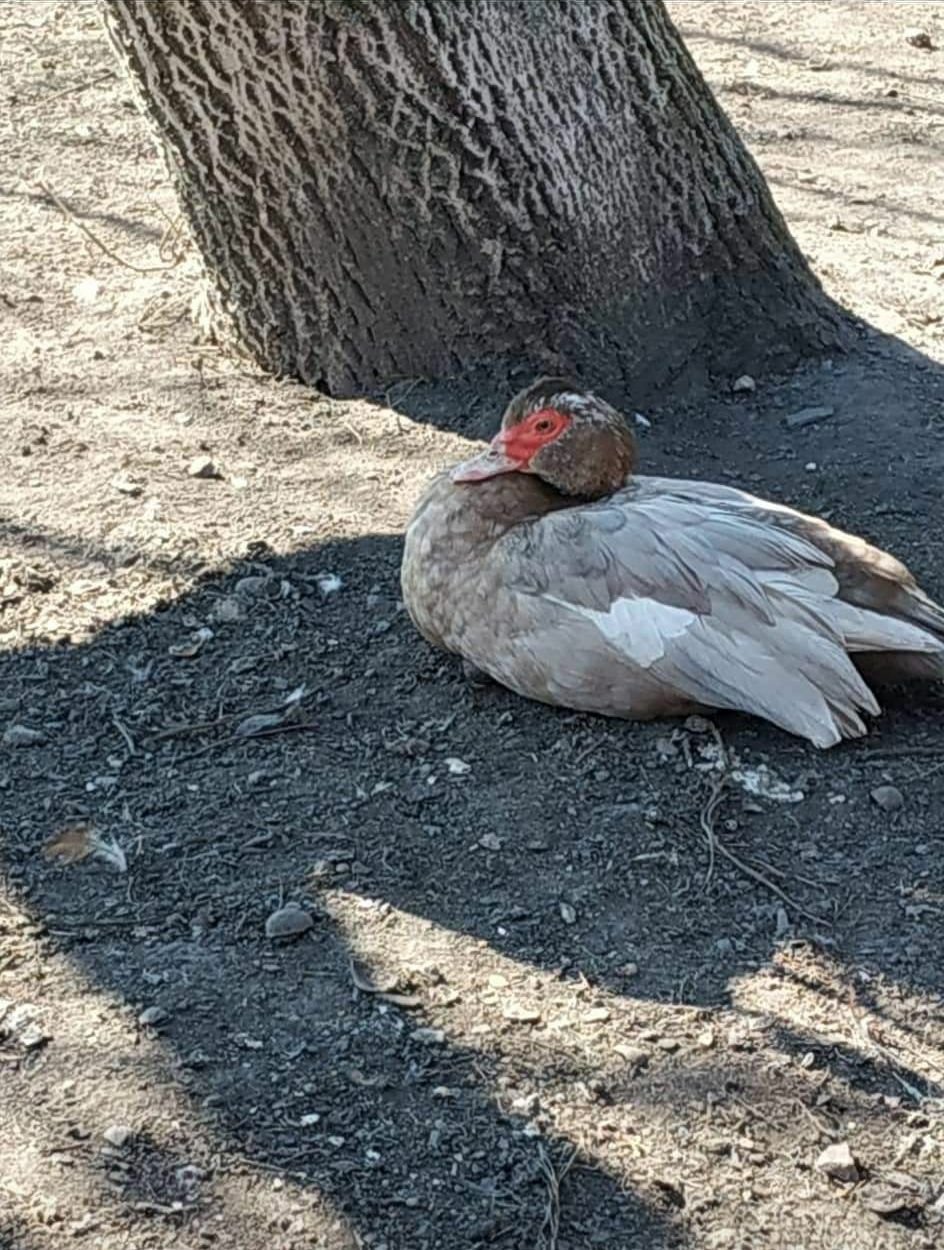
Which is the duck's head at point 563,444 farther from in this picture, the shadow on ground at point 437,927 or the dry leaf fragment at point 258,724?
the dry leaf fragment at point 258,724

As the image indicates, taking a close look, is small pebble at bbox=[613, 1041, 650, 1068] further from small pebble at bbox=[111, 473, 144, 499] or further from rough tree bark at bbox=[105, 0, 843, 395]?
rough tree bark at bbox=[105, 0, 843, 395]

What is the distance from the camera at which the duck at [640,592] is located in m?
4.09

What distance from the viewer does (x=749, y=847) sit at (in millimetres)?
3871

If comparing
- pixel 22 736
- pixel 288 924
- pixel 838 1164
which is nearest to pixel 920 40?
pixel 22 736

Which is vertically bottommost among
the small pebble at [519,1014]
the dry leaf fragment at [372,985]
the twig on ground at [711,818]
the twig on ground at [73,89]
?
the twig on ground at [711,818]

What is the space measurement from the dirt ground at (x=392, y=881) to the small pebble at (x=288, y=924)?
3 centimetres

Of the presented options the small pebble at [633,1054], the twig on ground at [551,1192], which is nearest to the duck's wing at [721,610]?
the small pebble at [633,1054]

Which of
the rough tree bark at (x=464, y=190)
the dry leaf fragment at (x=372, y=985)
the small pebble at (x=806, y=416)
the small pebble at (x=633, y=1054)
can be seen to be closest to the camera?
the small pebble at (x=633, y=1054)

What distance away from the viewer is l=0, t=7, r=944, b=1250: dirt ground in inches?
121

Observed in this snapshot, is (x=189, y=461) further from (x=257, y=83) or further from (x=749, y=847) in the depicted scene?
(x=749, y=847)

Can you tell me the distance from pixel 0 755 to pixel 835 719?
192 cm

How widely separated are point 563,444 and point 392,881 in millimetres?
1242

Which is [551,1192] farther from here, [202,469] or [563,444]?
[202,469]

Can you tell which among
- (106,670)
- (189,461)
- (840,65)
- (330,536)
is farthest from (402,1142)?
(840,65)
